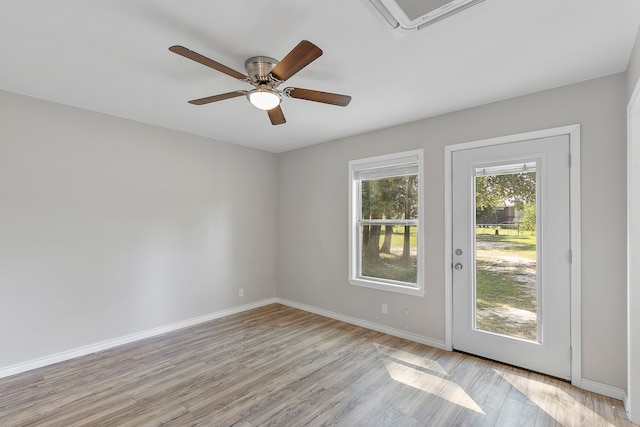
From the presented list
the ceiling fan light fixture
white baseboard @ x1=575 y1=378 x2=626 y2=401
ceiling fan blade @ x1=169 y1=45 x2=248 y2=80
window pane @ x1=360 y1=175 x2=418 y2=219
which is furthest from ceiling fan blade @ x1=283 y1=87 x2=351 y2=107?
white baseboard @ x1=575 y1=378 x2=626 y2=401

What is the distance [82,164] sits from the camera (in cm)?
313

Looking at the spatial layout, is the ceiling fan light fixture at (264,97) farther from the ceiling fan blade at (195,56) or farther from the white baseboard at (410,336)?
the white baseboard at (410,336)

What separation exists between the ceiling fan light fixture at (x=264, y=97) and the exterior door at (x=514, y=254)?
199 cm

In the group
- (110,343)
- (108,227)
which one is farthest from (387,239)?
(110,343)

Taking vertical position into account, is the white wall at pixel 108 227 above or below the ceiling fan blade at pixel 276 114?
below

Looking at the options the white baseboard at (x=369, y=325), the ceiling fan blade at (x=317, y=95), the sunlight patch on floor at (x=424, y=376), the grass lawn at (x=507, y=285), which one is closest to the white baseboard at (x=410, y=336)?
the white baseboard at (x=369, y=325)

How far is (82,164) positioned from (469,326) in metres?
4.25

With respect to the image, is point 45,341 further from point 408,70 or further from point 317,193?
point 408,70

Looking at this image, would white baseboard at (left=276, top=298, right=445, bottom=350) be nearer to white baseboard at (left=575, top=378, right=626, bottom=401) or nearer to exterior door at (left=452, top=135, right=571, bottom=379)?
exterior door at (left=452, top=135, right=571, bottom=379)

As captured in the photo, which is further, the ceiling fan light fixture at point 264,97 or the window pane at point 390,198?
the window pane at point 390,198

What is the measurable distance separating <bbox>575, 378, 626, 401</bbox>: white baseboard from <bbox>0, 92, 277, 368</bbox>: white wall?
3.87 meters

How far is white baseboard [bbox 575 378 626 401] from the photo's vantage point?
231 cm

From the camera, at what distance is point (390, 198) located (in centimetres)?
380

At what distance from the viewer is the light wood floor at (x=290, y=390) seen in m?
2.14
